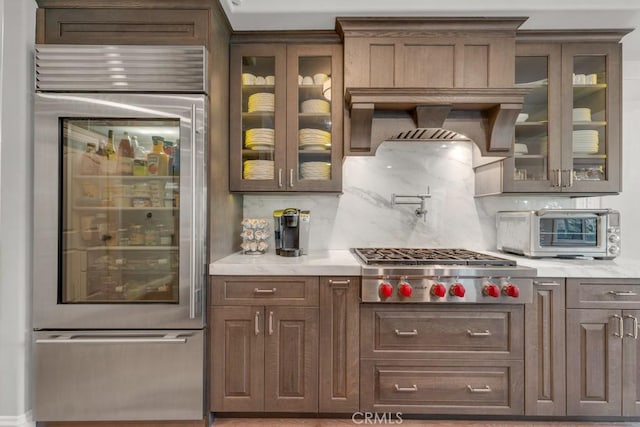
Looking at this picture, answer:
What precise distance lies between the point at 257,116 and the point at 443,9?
4.33ft

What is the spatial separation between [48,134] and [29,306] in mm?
933

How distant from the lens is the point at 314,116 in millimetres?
2258

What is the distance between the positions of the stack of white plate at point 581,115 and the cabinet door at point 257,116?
6.38 ft

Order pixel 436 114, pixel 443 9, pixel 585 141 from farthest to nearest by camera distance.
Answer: pixel 585 141, pixel 436 114, pixel 443 9

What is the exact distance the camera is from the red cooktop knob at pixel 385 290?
1804 mm

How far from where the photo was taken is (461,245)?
261 centimetres

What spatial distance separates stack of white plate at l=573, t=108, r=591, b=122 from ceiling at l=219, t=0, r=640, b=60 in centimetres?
52

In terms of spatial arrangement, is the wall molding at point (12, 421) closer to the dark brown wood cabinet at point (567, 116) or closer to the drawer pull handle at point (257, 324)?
the drawer pull handle at point (257, 324)

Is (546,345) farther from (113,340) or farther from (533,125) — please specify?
(113,340)

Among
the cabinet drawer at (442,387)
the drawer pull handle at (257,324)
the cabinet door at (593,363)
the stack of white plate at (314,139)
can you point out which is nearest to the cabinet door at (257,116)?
the stack of white plate at (314,139)

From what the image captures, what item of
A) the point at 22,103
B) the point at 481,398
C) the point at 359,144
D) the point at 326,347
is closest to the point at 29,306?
the point at 22,103

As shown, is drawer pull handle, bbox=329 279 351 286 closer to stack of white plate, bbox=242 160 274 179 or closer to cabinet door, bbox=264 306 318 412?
cabinet door, bbox=264 306 318 412

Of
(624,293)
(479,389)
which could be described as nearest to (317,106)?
(479,389)

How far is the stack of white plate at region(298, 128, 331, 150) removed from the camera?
224 centimetres
